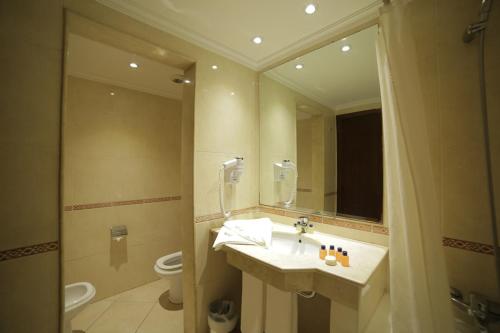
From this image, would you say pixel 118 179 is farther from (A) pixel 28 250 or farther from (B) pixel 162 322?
(B) pixel 162 322

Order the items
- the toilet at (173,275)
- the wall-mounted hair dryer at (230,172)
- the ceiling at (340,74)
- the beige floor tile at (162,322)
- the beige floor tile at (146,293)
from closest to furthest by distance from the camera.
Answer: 1. the ceiling at (340,74)
2. the wall-mounted hair dryer at (230,172)
3. the beige floor tile at (162,322)
4. the toilet at (173,275)
5. the beige floor tile at (146,293)

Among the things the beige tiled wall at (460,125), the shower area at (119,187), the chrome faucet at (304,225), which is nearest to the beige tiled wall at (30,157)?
the shower area at (119,187)

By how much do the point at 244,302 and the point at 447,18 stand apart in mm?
1872

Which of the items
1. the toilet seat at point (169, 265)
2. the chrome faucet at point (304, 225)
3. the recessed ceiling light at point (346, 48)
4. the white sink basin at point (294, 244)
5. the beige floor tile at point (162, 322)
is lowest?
the beige floor tile at point (162, 322)

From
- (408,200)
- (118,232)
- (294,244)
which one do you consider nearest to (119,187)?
(118,232)

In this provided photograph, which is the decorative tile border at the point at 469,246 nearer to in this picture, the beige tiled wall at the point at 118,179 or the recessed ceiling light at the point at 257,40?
the recessed ceiling light at the point at 257,40

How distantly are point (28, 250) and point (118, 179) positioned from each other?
1325 millimetres

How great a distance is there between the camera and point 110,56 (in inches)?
60.5

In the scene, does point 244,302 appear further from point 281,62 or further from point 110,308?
point 281,62

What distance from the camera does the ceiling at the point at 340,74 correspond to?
114 cm

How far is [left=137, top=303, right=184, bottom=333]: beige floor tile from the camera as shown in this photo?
1.52 metres

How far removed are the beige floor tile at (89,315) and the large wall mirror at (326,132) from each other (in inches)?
73.1

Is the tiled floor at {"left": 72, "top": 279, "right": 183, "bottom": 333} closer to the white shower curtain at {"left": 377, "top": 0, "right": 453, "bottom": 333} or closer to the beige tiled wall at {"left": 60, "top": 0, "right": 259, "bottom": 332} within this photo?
the beige tiled wall at {"left": 60, "top": 0, "right": 259, "bottom": 332}

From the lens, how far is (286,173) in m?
1.61
